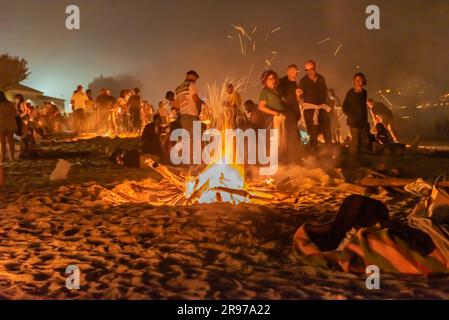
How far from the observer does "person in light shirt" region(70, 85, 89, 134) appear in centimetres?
1809

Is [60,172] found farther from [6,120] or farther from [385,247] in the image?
[385,247]

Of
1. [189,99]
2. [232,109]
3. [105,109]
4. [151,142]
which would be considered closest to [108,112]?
[105,109]

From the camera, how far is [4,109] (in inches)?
436

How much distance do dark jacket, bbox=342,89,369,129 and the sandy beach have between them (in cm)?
163

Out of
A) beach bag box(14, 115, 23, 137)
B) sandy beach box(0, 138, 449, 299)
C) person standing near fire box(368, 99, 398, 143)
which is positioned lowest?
sandy beach box(0, 138, 449, 299)

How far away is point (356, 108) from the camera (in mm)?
9008

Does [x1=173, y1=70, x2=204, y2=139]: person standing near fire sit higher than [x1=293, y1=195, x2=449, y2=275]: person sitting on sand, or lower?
higher

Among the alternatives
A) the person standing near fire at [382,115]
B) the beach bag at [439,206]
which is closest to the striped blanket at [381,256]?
the beach bag at [439,206]

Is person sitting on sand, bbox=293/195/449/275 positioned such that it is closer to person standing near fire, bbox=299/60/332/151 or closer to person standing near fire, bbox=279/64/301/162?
person standing near fire, bbox=279/64/301/162

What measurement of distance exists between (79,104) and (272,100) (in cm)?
1145

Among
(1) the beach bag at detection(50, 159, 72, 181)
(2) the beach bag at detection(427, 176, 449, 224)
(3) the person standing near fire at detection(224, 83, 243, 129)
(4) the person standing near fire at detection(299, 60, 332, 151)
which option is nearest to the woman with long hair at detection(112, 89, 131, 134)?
(3) the person standing near fire at detection(224, 83, 243, 129)

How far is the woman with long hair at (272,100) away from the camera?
8422 mm

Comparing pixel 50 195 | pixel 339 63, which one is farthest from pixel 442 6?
pixel 50 195

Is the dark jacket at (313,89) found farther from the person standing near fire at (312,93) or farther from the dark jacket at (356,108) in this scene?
the dark jacket at (356,108)
